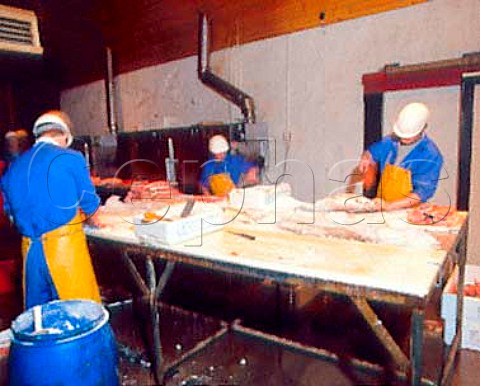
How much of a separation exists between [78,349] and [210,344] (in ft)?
3.88

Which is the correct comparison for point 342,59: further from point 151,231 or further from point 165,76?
point 151,231

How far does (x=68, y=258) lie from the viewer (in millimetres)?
2488

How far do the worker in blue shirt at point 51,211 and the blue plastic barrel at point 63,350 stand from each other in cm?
29

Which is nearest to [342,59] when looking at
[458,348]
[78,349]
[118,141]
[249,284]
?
[249,284]

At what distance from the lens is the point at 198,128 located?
5234 millimetres

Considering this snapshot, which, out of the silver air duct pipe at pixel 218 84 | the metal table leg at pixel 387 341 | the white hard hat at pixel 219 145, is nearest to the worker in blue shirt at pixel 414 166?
the metal table leg at pixel 387 341

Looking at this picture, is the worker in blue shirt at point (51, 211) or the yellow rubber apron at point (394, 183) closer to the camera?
the worker in blue shirt at point (51, 211)

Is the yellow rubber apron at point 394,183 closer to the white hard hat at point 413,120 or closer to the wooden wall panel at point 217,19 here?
the white hard hat at point 413,120

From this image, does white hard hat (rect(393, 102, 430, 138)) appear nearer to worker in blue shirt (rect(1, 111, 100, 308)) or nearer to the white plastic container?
the white plastic container

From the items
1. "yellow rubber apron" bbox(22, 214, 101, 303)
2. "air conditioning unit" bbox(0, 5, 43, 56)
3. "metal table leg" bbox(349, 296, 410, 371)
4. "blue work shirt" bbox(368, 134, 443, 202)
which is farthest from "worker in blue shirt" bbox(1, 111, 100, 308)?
"blue work shirt" bbox(368, 134, 443, 202)

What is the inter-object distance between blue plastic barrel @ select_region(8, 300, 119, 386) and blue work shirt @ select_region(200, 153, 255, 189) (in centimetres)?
308

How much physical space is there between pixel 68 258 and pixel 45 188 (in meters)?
0.47

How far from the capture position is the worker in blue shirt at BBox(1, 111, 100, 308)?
2.42 metres

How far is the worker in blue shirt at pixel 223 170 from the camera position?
4984mm
